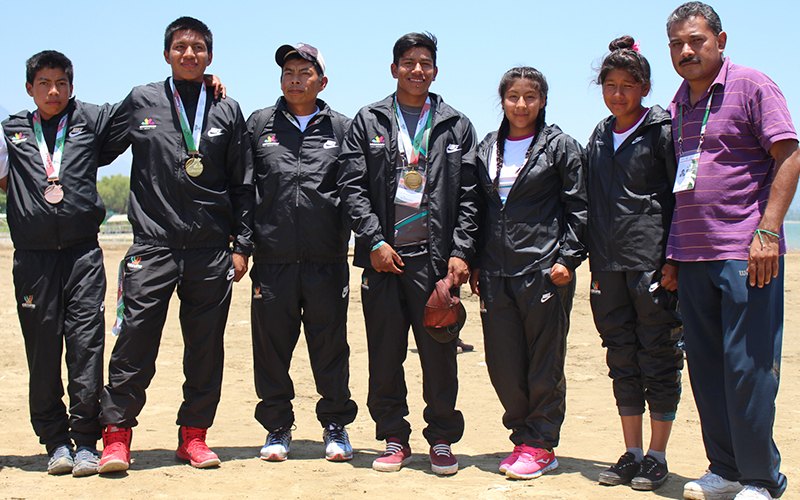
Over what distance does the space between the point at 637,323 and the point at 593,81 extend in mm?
1668

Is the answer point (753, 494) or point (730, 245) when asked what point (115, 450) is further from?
point (730, 245)

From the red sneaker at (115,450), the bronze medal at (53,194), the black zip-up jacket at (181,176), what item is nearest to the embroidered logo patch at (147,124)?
the black zip-up jacket at (181,176)

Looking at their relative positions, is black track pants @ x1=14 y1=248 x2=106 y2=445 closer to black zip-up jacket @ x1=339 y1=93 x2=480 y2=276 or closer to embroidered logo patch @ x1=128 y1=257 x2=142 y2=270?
embroidered logo patch @ x1=128 y1=257 x2=142 y2=270

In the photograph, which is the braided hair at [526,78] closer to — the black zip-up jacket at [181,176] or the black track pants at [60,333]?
the black zip-up jacket at [181,176]

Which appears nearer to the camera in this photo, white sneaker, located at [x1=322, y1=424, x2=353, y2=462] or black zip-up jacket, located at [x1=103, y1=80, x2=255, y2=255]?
black zip-up jacket, located at [x1=103, y1=80, x2=255, y2=255]

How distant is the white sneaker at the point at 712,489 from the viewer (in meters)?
3.84

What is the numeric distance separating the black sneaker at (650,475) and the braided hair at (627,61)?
243 centimetres

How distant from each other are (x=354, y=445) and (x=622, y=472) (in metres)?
2.08

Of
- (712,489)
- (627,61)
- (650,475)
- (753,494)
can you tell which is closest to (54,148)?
(627,61)

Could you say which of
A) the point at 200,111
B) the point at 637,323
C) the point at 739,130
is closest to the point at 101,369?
the point at 200,111

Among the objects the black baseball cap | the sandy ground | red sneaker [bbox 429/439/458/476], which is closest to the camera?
the sandy ground

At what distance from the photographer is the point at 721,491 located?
385cm

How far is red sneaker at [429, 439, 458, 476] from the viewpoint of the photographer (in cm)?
436

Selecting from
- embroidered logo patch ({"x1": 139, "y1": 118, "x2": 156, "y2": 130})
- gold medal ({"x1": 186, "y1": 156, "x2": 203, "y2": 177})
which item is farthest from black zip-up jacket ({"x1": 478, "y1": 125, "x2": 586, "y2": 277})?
embroidered logo patch ({"x1": 139, "y1": 118, "x2": 156, "y2": 130})
